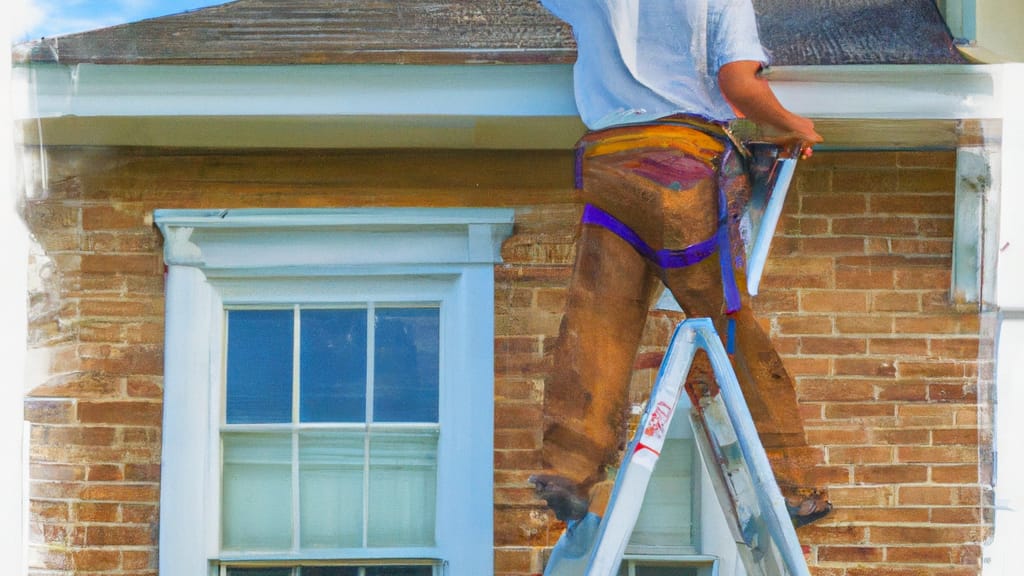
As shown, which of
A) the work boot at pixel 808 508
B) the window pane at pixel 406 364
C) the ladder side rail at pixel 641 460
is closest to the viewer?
the ladder side rail at pixel 641 460

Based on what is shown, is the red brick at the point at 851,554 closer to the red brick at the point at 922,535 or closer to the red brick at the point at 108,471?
the red brick at the point at 922,535

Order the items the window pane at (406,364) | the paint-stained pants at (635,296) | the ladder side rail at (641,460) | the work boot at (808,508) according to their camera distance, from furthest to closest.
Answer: the window pane at (406,364)
the work boot at (808,508)
the paint-stained pants at (635,296)
the ladder side rail at (641,460)

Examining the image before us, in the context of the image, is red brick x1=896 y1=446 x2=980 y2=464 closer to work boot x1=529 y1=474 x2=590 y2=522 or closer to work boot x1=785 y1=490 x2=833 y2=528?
work boot x1=785 y1=490 x2=833 y2=528

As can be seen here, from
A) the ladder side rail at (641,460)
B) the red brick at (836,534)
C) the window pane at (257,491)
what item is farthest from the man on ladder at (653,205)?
the window pane at (257,491)

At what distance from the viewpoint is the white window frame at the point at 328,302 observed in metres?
3.73

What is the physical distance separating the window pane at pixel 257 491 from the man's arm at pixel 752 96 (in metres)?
1.71

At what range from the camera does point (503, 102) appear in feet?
11.9

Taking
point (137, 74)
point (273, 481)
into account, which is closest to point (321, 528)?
point (273, 481)

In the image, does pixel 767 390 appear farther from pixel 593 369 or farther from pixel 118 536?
pixel 118 536

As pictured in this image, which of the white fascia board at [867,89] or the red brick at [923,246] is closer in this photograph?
the white fascia board at [867,89]

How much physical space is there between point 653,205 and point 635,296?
0.92 feet

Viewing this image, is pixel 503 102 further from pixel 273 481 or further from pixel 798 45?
pixel 273 481

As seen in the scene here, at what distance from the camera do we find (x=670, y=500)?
3797mm

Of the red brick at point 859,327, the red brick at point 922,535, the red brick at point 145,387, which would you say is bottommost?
the red brick at point 922,535
